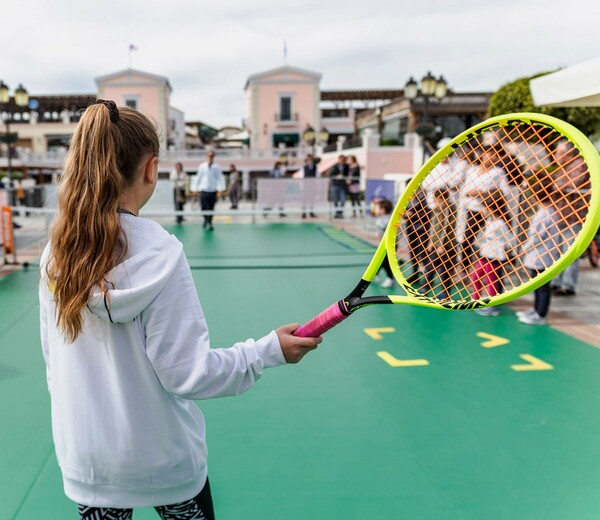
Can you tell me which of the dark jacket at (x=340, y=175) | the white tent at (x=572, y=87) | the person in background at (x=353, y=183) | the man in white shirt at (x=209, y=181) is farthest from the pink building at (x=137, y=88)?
the white tent at (x=572, y=87)

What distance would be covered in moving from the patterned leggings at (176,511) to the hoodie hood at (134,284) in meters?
0.55

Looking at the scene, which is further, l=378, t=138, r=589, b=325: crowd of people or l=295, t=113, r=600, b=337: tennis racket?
l=378, t=138, r=589, b=325: crowd of people

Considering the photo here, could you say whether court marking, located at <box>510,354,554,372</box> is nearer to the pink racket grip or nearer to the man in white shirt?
the pink racket grip

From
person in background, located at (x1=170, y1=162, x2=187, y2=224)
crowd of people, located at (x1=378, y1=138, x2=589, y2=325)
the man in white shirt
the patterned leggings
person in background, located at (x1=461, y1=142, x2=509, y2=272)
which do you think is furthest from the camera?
person in background, located at (x1=170, y1=162, x2=187, y2=224)

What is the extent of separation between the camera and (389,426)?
304cm

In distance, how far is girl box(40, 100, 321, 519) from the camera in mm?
1195

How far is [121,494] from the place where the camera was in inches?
53.0

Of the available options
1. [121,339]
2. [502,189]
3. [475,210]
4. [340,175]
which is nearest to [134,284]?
[121,339]

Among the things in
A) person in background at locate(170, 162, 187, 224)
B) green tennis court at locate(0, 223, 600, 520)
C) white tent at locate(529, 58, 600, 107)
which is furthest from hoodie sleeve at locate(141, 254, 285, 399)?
person in background at locate(170, 162, 187, 224)

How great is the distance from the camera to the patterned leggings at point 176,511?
1.40 m

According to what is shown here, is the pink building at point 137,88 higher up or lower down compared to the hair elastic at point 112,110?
higher up

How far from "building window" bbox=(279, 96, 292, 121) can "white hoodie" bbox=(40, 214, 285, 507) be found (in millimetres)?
45229

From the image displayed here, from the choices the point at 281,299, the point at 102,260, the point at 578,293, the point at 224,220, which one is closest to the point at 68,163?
the point at 102,260

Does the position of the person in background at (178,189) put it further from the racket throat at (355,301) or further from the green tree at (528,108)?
the racket throat at (355,301)
